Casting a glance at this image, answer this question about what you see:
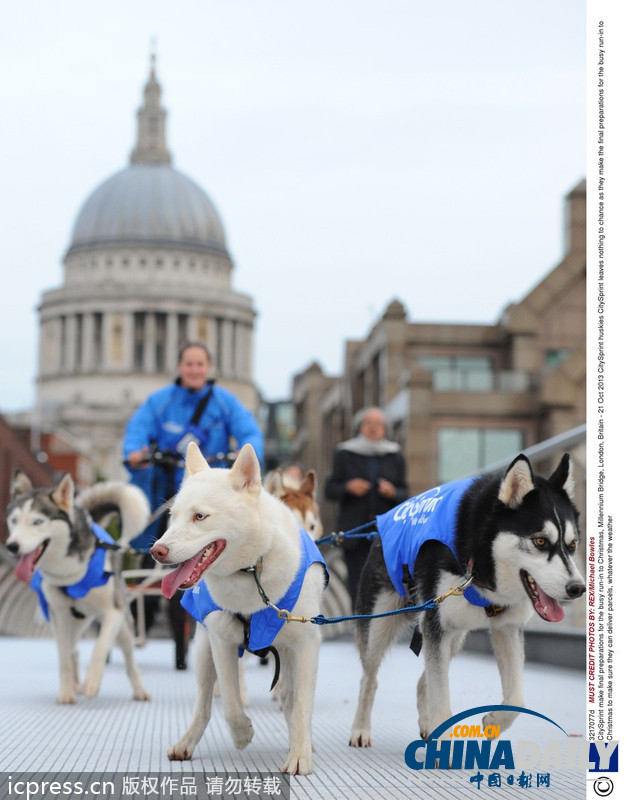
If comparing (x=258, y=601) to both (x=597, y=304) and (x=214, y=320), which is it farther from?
(x=214, y=320)

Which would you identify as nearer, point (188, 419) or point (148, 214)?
point (188, 419)

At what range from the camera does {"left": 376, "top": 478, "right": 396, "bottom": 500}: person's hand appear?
37.3 ft

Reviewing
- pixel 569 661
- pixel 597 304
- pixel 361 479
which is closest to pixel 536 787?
pixel 597 304

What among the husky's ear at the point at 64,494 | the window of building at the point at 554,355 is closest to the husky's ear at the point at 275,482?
the husky's ear at the point at 64,494

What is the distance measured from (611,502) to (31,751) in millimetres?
2742

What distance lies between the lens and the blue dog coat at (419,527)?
553 cm

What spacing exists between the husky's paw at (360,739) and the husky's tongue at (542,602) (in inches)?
56.8

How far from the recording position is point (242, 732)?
18.5 feet

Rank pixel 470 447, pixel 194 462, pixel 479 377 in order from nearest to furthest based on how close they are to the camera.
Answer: pixel 194 462 → pixel 470 447 → pixel 479 377

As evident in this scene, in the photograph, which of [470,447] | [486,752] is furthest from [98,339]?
[486,752]

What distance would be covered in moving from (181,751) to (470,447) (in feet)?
126

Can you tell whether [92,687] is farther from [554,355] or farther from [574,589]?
[554,355]

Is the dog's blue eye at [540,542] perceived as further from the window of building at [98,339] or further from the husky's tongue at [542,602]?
the window of building at [98,339]

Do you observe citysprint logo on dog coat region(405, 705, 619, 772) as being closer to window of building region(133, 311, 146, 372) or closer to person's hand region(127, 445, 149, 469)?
Result: person's hand region(127, 445, 149, 469)
